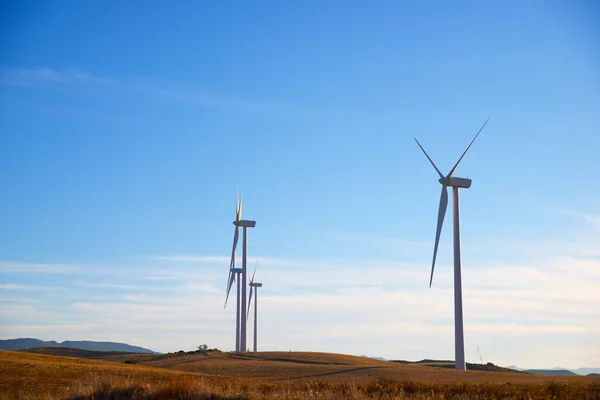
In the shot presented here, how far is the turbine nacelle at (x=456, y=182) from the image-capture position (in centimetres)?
7444

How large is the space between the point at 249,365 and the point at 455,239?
2412cm

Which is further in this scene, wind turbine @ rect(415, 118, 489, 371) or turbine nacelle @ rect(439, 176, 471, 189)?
turbine nacelle @ rect(439, 176, 471, 189)

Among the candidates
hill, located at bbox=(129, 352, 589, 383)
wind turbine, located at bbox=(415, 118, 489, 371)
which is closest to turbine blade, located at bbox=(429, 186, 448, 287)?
wind turbine, located at bbox=(415, 118, 489, 371)

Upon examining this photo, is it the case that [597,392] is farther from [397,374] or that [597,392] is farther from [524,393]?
[397,374]

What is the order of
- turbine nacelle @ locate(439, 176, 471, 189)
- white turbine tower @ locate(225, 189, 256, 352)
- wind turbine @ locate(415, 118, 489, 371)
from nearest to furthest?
wind turbine @ locate(415, 118, 489, 371)
turbine nacelle @ locate(439, 176, 471, 189)
white turbine tower @ locate(225, 189, 256, 352)

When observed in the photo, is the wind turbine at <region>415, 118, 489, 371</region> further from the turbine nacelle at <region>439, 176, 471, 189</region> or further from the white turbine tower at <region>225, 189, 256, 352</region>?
the white turbine tower at <region>225, 189, 256, 352</region>

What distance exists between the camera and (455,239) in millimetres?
69625

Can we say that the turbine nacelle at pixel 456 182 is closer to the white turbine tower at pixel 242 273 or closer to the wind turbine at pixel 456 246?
the wind turbine at pixel 456 246

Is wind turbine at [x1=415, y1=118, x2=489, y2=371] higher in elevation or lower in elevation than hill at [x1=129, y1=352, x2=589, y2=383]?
Result: higher

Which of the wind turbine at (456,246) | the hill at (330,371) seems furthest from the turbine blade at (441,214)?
the hill at (330,371)

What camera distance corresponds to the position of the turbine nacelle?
74.4 meters

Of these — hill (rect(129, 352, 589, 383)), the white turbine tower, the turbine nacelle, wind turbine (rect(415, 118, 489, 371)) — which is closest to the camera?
hill (rect(129, 352, 589, 383))

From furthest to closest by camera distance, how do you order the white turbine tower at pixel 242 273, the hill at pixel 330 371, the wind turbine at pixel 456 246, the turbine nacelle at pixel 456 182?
1. the white turbine tower at pixel 242 273
2. the turbine nacelle at pixel 456 182
3. the wind turbine at pixel 456 246
4. the hill at pixel 330 371

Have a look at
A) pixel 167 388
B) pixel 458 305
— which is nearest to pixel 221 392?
pixel 167 388
